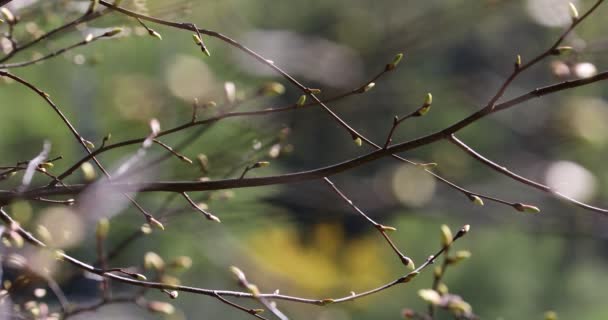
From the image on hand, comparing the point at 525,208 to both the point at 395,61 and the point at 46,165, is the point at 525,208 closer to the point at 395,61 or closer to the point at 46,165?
the point at 395,61

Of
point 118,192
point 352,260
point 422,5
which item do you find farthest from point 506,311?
point 118,192

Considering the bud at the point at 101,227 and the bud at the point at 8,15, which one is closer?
the bud at the point at 101,227

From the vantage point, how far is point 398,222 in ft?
20.6

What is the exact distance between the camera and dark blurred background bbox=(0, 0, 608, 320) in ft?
9.45

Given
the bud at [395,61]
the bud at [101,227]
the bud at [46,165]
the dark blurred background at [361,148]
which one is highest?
the bud at [395,61]

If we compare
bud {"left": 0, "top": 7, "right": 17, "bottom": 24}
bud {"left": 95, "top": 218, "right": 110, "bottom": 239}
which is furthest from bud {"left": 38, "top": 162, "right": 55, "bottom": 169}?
bud {"left": 0, "top": 7, "right": 17, "bottom": 24}

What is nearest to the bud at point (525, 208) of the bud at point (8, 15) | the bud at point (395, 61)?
the bud at point (395, 61)

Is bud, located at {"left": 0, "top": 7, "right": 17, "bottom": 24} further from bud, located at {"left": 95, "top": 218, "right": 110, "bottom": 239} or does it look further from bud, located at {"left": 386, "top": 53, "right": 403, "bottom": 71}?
bud, located at {"left": 386, "top": 53, "right": 403, "bottom": 71}

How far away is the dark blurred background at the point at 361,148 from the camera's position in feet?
9.45

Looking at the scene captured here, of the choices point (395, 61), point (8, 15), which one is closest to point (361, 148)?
point (8, 15)

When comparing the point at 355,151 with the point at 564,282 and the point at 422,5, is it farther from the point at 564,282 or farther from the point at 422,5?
the point at 564,282

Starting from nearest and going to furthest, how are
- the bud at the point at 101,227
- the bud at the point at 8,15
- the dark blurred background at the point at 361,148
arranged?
the bud at the point at 101,227, the bud at the point at 8,15, the dark blurred background at the point at 361,148

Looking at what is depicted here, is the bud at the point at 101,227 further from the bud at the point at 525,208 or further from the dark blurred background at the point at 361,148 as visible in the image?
the bud at the point at 525,208

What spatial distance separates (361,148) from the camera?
6039mm
